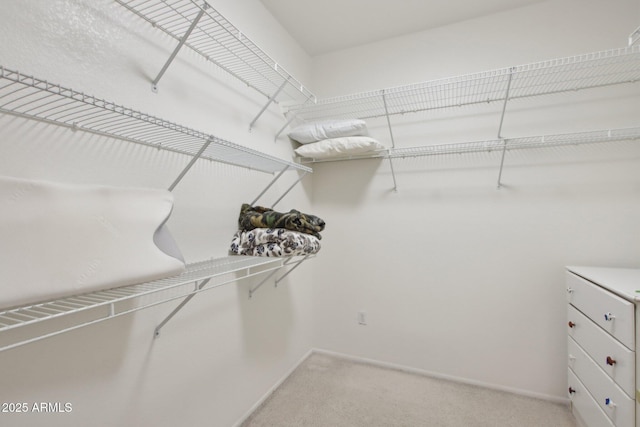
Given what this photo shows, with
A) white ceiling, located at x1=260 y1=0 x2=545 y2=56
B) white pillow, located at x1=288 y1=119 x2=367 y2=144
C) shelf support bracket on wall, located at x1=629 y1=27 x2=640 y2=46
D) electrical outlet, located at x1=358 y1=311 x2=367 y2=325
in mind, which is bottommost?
electrical outlet, located at x1=358 y1=311 x2=367 y2=325

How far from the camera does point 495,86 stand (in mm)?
1856

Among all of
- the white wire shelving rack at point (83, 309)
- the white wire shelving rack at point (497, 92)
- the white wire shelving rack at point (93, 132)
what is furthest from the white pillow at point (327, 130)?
the white wire shelving rack at point (83, 309)

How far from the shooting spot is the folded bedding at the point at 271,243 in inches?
56.3

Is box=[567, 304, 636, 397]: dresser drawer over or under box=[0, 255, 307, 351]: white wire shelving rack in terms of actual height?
under

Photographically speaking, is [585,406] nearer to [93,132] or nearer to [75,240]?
[75,240]

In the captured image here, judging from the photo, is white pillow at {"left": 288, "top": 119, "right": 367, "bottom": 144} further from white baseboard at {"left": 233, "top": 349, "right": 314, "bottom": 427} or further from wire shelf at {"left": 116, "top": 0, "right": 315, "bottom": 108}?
white baseboard at {"left": 233, "top": 349, "right": 314, "bottom": 427}

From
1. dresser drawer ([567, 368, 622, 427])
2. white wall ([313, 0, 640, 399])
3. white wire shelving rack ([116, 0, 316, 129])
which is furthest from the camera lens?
white wall ([313, 0, 640, 399])

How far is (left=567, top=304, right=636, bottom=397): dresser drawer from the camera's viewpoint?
1.09 meters

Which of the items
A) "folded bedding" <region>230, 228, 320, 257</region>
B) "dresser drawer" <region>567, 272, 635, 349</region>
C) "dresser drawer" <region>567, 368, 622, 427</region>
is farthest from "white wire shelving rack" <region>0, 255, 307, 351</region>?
"dresser drawer" <region>567, 368, 622, 427</region>

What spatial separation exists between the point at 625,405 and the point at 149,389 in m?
1.81

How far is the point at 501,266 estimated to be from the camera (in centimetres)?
190

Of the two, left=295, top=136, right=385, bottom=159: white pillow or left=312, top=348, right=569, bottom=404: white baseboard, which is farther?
left=295, top=136, right=385, bottom=159: white pillow

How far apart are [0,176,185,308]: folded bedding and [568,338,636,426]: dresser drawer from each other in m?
1.70

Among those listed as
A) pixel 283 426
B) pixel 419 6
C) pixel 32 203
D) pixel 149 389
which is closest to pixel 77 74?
pixel 32 203
